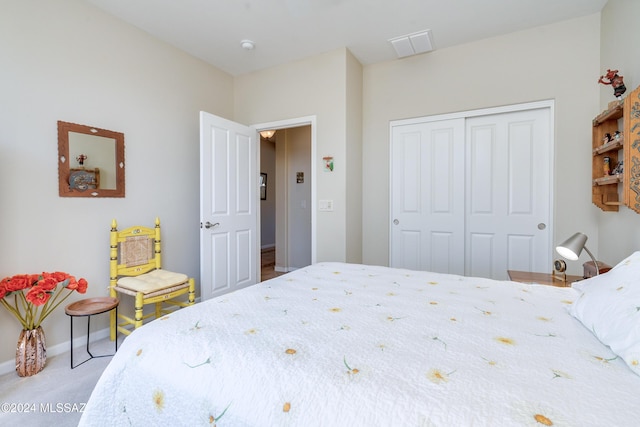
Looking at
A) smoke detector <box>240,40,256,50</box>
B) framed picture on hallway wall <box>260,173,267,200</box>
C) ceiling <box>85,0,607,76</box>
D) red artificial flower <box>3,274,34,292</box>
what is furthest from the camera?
framed picture on hallway wall <box>260,173,267,200</box>

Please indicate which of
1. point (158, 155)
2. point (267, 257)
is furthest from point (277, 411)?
point (267, 257)

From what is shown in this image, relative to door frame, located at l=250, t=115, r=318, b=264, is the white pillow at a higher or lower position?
lower

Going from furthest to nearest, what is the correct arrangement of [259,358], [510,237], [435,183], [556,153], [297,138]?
1. [297,138]
2. [435,183]
3. [510,237]
4. [556,153]
5. [259,358]

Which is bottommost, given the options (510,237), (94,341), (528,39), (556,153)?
(94,341)

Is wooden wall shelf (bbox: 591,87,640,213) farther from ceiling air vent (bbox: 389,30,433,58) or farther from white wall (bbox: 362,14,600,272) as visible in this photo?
ceiling air vent (bbox: 389,30,433,58)

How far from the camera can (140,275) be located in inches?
104

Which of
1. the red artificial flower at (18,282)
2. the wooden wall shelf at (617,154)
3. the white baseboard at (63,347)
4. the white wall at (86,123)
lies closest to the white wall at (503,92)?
the wooden wall shelf at (617,154)

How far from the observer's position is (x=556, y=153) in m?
2.74

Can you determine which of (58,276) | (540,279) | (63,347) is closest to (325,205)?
(540,279)

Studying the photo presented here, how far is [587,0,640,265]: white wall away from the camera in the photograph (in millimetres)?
2008

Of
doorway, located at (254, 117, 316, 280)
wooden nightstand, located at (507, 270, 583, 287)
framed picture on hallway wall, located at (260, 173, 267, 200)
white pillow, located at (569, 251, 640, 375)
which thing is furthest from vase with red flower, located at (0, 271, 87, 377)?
framed picture on hallway wall, located at (260, 173, 267, 200)

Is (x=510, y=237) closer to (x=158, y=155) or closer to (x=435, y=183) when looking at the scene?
(x=435, y=183)

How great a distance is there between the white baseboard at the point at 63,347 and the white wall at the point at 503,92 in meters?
2.64

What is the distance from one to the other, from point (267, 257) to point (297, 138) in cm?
280
